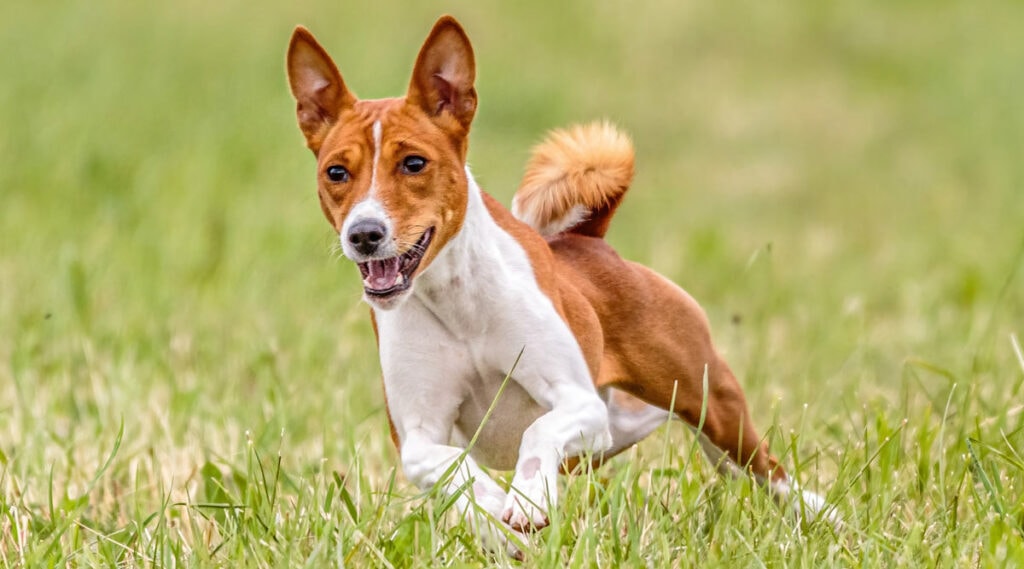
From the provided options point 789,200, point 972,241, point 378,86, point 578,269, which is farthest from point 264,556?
point 789,200

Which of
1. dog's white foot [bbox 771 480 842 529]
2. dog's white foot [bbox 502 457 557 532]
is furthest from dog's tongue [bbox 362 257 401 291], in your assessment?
dog's white foot [bbox 771 480 842 529]

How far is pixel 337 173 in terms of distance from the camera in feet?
13.0

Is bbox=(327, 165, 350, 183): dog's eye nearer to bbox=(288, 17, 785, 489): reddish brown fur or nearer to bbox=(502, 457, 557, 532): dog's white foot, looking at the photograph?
bbox=(288, 17, 785, 489): reddish brown fur

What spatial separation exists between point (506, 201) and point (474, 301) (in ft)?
19.2

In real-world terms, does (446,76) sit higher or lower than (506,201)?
higher

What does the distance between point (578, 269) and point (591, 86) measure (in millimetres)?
9887

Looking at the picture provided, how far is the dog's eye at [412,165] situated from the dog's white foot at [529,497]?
763mm

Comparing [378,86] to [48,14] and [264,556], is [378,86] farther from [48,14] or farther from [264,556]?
[264,556]

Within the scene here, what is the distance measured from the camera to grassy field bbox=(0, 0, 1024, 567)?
3871mm

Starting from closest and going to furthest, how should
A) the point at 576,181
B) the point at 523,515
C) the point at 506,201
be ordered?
the point at 523,515 → the point at 576,181 → the point at 506,201

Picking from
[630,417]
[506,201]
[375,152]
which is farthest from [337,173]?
[506,201]

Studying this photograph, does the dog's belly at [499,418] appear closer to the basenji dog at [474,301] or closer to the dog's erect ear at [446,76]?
the basenji dog at [474,301]

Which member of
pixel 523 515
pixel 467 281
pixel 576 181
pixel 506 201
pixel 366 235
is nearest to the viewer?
pixel 523 515

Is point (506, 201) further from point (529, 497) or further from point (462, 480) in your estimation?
point (529, 497)
